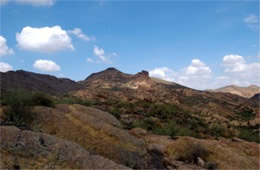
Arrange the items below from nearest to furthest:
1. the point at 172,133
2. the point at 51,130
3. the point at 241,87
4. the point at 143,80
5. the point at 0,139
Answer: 1. the point at 0,139
2. the point at 51,130
3. the point at 172,133
4. the point at 143,80
5. the point at 241,87

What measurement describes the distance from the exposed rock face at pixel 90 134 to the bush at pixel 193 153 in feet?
5.43

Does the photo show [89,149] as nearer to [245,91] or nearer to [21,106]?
[21,106]

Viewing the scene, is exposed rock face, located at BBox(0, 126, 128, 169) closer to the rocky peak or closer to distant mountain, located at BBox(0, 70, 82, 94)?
distant mountain, located at BBox(0, 70, 82, 94)

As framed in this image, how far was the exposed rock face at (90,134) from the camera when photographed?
307 inches

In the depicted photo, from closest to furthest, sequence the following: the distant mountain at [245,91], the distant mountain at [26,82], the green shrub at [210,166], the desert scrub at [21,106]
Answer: the desert scrub at [21,106] < the green shrub at [210,166] < the distant mountain at [26,82] < the distant mountain at [245,91]

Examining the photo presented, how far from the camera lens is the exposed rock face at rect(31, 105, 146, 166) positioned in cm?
780

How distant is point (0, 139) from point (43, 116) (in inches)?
127

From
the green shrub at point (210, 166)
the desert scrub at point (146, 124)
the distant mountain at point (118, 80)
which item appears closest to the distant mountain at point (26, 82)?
the distant mountain at point (118, 80)

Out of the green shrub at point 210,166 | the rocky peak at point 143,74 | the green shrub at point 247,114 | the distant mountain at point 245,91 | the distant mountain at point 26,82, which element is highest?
the rocky peak at point 143,74

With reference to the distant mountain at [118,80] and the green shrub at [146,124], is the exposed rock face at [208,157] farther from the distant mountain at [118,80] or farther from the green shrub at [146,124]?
the distant mountain at [118,80]

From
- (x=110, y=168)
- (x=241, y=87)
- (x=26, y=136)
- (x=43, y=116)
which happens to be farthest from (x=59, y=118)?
(x=241, y=87)

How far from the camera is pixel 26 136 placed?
242 inches

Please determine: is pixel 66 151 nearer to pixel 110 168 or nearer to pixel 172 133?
pixel 110 168

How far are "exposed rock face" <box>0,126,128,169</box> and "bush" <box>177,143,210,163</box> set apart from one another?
4.07 meters
